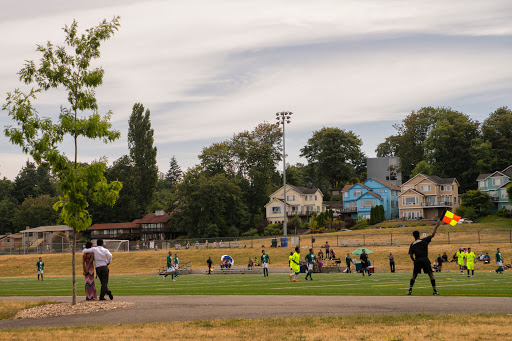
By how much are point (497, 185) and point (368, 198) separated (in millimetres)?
22493

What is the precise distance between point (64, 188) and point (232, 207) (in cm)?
8417

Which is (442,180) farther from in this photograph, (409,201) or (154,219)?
(154,219)

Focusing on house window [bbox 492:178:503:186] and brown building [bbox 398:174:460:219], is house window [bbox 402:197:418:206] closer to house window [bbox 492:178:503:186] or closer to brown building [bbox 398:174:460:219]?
brown building [bbox 398:174:460:219]

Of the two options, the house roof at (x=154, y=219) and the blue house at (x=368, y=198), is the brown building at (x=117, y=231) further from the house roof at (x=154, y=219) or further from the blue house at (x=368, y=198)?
the blue house at (x=368, y=198)

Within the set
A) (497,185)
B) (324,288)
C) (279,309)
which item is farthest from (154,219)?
(279,309)

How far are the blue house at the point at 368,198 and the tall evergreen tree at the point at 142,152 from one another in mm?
37140

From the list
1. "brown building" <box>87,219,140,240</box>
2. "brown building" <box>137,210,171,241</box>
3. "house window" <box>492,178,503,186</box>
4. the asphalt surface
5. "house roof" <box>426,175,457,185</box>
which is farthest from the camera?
"brown building" <box>87,219,140,240</box>

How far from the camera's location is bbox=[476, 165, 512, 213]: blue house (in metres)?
100

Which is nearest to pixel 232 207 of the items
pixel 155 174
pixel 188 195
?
pixel 188 195

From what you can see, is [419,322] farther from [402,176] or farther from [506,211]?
[402,176]

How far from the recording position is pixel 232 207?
101 m

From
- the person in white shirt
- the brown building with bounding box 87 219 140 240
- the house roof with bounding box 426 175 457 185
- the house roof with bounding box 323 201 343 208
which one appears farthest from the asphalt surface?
the house roof with bounding box 323 201 343 208

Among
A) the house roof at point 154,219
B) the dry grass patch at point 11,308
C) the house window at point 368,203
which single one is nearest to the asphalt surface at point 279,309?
the dry grass patch at point 11,308

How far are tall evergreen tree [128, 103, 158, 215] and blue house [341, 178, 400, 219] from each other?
37140 mm
